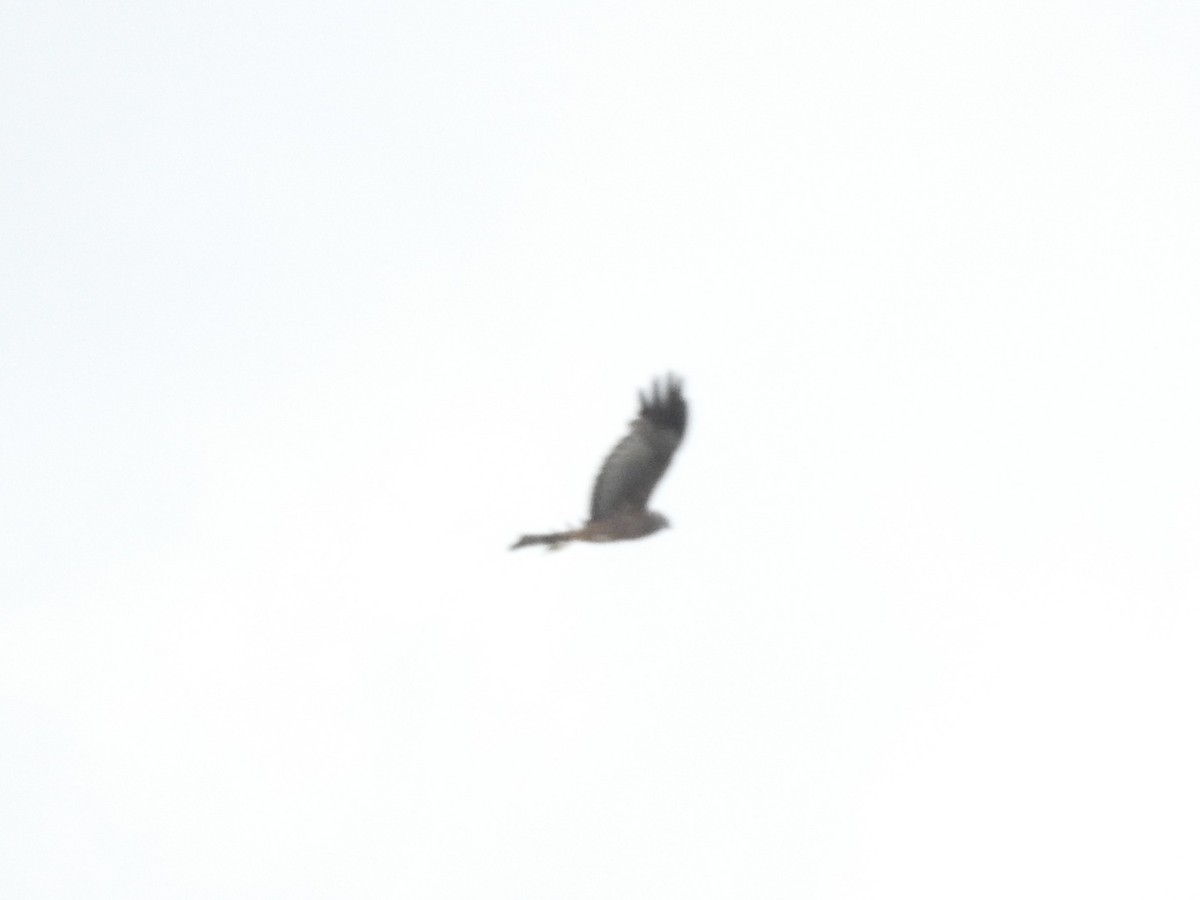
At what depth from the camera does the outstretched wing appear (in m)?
14.5

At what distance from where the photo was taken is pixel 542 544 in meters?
14.2

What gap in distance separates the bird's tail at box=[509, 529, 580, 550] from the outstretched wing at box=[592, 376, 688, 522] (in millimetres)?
364

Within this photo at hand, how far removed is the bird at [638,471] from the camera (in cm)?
1455

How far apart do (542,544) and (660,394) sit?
7.25 ft

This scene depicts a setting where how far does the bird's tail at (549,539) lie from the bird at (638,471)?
0.10 meters

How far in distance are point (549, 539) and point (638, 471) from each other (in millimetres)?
1289

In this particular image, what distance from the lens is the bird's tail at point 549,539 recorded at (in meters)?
14.1

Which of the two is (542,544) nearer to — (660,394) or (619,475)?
(619,475)

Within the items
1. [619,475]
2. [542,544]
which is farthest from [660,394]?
[542,544]

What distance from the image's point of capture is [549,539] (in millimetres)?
14242

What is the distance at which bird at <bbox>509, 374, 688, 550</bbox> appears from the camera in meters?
14.5

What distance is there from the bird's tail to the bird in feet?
0.33

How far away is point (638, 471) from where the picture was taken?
14594 mm

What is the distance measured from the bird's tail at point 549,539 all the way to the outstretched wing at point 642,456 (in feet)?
1.19
